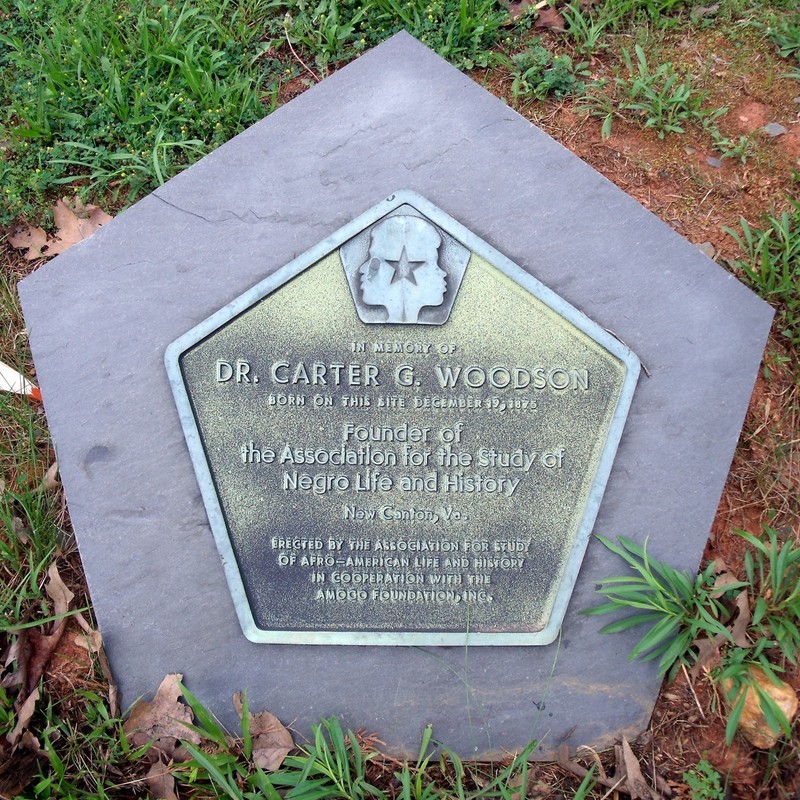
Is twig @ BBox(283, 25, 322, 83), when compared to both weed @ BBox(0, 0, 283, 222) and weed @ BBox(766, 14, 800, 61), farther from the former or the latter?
weed @ BBox(766, 14, 800, 61)

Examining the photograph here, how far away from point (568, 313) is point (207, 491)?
118 centimetres

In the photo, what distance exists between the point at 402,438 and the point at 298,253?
25.6 inches

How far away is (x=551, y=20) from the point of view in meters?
2.84

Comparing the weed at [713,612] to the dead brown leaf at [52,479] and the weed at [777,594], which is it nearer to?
the weed at [777,594]

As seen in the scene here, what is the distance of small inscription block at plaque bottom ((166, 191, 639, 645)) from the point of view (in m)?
2.05

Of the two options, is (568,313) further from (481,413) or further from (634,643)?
(634,643)

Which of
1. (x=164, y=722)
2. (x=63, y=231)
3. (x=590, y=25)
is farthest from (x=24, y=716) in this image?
(x=590, y=25)

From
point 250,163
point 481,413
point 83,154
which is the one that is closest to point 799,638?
point 481,413

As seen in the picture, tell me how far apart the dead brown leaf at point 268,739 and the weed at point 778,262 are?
203cm

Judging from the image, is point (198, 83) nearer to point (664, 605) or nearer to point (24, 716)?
point (24, 716)

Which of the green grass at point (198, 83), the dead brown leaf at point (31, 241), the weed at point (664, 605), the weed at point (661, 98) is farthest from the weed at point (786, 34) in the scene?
the dead brown leaf at point (31, 241)

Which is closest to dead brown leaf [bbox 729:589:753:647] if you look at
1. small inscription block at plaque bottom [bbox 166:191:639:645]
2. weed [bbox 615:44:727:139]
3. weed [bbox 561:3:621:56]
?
small inscription block at plaque bottom [bbox 166:191:639:645]

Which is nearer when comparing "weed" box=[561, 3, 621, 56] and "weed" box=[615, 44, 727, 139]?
"weed" box=[615, 44, 727, 139]

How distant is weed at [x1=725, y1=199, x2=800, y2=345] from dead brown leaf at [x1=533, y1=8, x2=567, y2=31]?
1068 mm
